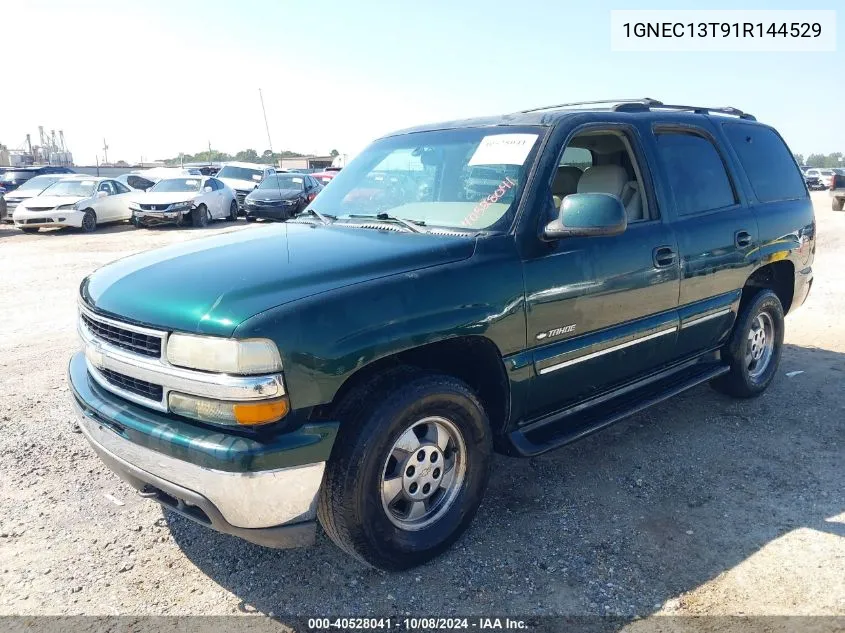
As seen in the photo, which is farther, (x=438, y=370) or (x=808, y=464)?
(x=808, y=464)

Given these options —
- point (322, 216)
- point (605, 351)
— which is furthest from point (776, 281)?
point (322, 216)

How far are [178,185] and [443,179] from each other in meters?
16.6

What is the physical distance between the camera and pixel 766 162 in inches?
194

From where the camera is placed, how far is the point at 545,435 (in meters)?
3.33

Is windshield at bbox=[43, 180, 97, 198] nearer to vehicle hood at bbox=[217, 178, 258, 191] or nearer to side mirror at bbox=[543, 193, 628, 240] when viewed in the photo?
vehicle hood at bbox=[217, 178, 258, 191]

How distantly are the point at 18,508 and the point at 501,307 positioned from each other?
2706 millimetres

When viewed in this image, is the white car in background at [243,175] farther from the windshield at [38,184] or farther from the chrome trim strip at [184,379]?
the chrome trim strip at [184,379]

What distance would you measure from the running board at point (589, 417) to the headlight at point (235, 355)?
53.3 inches

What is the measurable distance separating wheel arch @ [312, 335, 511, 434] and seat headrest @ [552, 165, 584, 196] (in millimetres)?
1480

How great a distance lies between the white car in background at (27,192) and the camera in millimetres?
18016

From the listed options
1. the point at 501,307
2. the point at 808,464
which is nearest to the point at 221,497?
the point at 501,307

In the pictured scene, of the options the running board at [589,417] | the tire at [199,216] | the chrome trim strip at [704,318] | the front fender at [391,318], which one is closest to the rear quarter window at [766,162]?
the chrome trim strip at [704,318]

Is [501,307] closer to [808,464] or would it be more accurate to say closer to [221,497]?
[221,497]

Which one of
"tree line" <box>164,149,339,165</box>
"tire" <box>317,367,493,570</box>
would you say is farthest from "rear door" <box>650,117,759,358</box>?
"tree line" <box>164,149,339,165</box>
